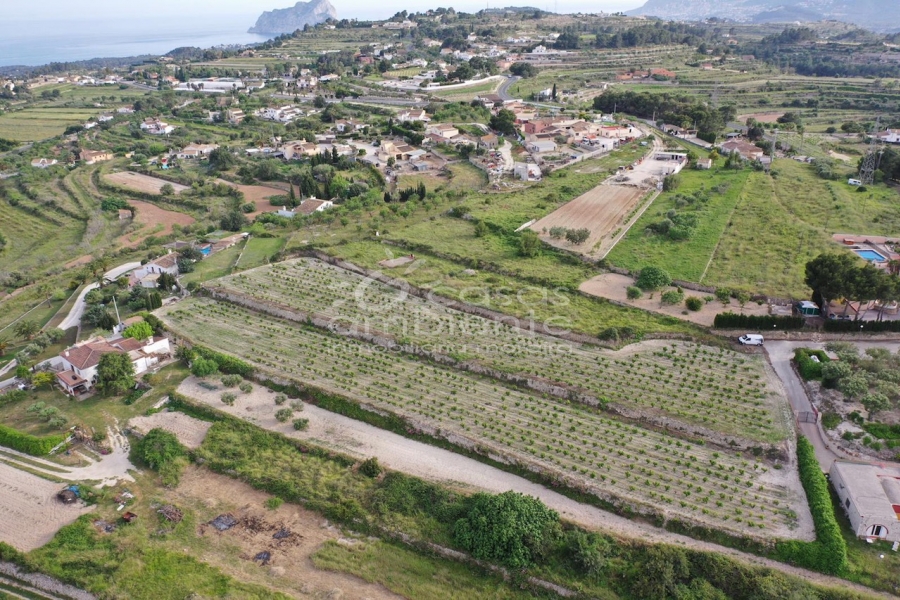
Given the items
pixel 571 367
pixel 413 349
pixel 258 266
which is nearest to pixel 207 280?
pixel 258 266

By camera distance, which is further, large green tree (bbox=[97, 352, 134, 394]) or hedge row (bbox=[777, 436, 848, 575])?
large green tree (bbox=[97, 352, 134, 394])

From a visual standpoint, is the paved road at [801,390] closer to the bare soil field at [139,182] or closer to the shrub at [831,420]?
the shrub at [831,420]

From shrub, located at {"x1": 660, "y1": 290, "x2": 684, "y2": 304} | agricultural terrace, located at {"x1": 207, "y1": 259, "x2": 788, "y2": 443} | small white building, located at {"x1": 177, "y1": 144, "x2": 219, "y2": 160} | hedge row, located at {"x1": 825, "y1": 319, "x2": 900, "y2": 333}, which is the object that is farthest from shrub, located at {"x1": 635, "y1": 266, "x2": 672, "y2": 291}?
small white building, located at {"x1": 177, "y1": 144, "x2": 219, "y2": 160}

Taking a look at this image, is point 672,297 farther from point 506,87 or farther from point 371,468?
point 506,87

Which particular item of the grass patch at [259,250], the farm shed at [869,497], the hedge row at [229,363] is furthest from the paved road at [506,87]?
the farm shed at [869,497]

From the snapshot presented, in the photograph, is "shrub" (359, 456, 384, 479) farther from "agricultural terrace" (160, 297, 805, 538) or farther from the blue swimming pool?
the blue swimming pool

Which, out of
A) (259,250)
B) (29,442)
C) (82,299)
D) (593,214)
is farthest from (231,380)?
(593,214)

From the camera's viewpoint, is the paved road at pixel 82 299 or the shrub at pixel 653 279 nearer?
the shrub at pixel 653 279
